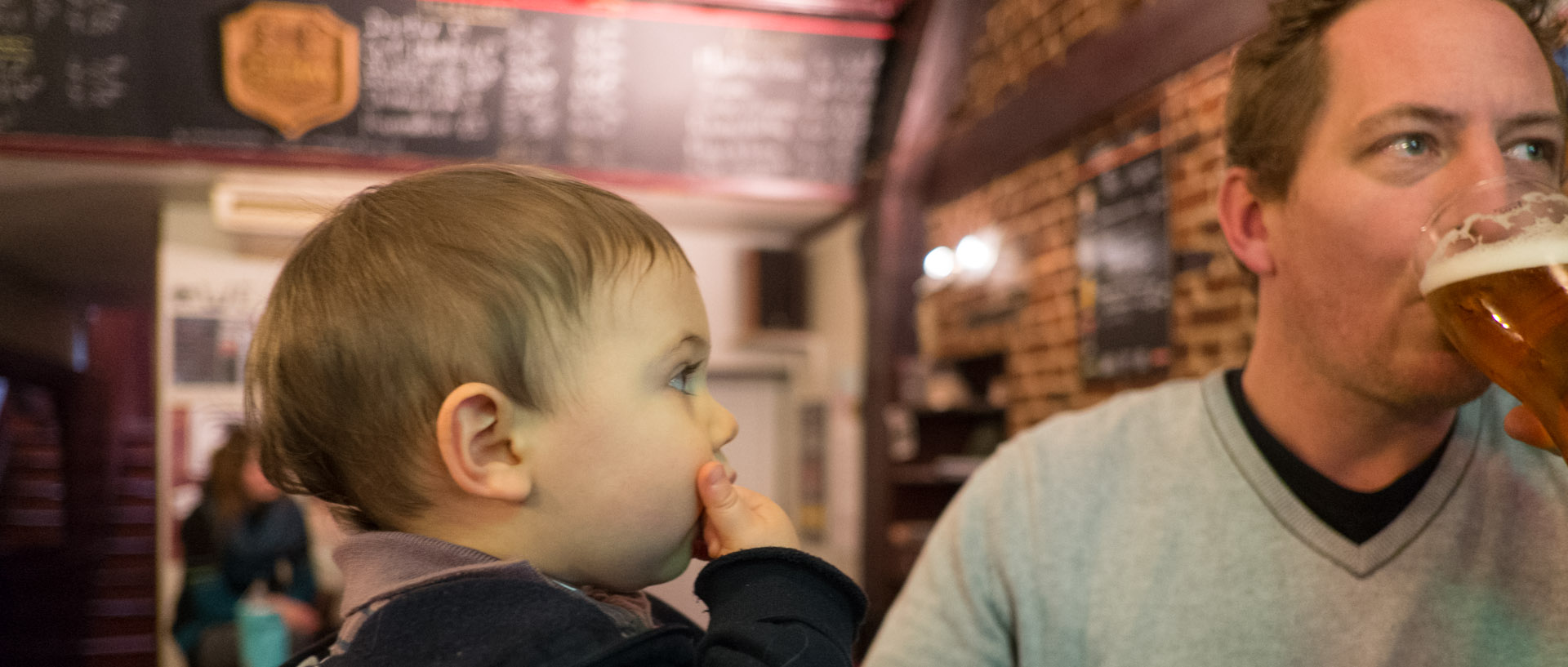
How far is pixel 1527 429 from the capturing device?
0.86 m

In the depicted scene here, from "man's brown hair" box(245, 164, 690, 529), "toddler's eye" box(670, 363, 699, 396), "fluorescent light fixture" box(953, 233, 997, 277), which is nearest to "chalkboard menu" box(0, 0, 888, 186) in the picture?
"fluorescent light fixture" box(953, 233, 997, 277)

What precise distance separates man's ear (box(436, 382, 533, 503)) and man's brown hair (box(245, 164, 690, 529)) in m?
0.02

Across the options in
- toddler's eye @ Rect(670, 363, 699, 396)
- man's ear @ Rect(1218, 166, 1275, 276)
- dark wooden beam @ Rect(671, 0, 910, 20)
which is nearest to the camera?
toddler's eye @ Rect(670, 363, 699, 396)

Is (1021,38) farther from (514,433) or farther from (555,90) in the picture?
(514,433)

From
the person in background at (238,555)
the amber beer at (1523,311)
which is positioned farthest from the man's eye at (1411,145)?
the person in background at (238,555)

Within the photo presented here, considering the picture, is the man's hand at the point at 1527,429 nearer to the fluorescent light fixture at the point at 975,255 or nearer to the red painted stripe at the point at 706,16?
the fluorescent light fixture at the point at 975,255

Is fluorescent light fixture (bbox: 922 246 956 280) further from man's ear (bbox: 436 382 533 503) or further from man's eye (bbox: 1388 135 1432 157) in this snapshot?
man's ear (bbox: 436 382 533 503)

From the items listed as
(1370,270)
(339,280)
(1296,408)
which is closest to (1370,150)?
(1370,270)

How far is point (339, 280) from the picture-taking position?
793mm

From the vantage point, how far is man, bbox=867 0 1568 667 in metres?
0.98

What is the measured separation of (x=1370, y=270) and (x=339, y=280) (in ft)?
3.39

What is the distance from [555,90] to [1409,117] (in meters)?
2.88

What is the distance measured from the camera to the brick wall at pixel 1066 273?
242 cm

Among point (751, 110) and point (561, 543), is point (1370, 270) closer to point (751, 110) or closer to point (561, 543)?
point (561, 543)
